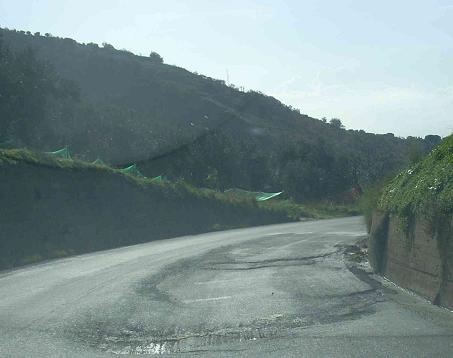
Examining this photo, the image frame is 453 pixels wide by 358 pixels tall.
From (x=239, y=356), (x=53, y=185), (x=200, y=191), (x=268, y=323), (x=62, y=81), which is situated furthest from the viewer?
(x=62, y=81)

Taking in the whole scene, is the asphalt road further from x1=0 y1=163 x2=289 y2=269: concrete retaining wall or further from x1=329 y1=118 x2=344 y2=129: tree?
x1=329 y1=118 x2=344 y2=129: tree

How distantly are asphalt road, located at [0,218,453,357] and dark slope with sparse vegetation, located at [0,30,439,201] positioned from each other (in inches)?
214

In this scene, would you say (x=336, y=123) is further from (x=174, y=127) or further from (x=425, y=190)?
(x=425, y=190)

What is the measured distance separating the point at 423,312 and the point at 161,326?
3.79 metres

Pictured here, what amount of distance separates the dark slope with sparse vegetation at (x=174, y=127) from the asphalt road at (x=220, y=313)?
5431 mm

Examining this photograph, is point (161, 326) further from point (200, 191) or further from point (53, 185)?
point (200, 191)

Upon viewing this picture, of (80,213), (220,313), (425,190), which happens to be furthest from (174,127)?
(220,313)

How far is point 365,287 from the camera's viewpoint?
13.4 metres

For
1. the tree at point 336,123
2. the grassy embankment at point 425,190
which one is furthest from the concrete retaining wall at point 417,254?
the tree at point 336,123

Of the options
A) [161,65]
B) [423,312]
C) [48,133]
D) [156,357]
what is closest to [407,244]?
[423,312]

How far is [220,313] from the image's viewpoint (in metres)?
11.2

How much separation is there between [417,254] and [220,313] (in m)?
3.86

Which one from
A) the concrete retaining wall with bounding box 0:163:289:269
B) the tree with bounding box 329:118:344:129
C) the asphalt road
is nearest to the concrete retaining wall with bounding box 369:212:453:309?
the asphalt road

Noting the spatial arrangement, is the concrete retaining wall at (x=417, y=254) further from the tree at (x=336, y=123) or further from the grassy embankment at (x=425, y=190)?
the tree at (x=336, y=123)
